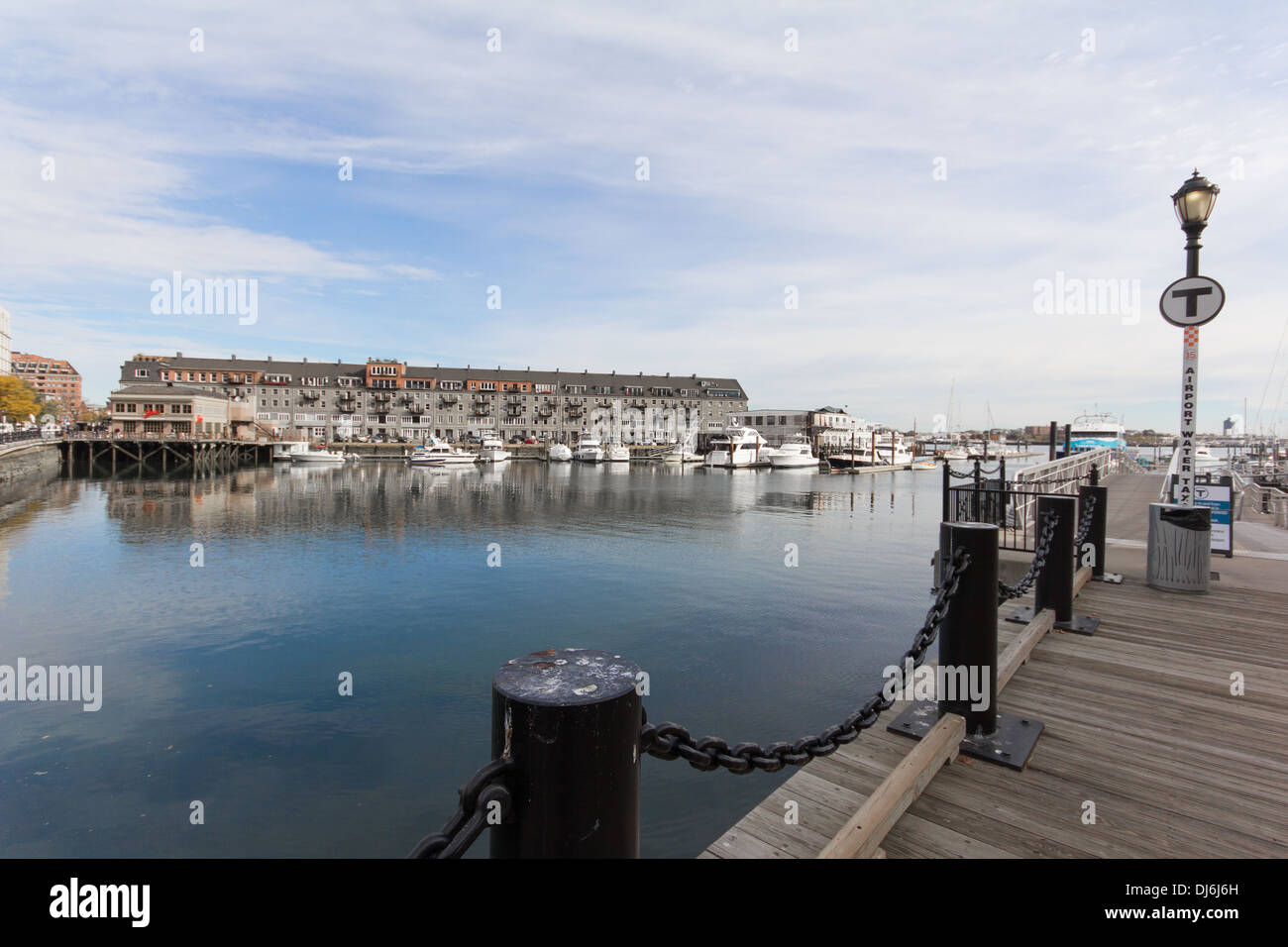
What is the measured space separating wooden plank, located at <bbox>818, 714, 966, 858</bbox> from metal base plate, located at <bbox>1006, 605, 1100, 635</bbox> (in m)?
3.49

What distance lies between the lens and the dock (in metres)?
3.54

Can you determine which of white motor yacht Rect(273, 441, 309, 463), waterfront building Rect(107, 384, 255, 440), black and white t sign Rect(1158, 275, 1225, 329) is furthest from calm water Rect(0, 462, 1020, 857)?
waterfront building Rect(107, 384, 255, 440)

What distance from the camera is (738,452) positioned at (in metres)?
91.5

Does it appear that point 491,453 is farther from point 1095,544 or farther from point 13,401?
point 1095,544

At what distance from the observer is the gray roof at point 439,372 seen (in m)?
111

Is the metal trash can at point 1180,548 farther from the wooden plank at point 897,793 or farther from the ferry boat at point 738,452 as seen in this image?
the ferry boat at point 738,452

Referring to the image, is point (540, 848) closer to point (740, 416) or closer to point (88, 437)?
point (88, 437)

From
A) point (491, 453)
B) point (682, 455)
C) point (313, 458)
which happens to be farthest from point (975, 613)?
point (491, 453)

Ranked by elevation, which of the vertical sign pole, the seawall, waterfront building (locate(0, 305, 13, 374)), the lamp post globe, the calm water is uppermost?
waterfront building (locate(0, 305, 13, 374))

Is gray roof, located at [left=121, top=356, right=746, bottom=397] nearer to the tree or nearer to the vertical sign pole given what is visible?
the tree

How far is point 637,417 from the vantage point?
132250 millimetres

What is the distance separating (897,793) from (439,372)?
134 metres
